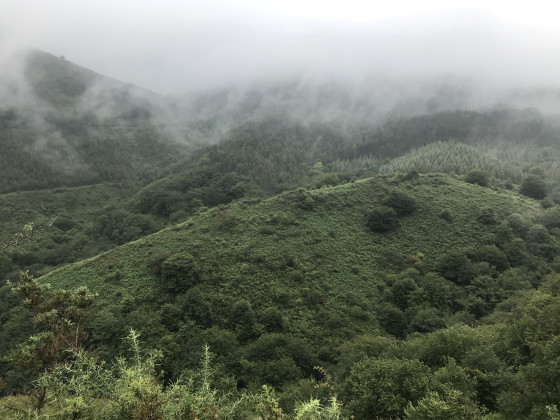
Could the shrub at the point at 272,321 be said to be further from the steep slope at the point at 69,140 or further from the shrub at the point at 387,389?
the steep slope at the point at 69,140

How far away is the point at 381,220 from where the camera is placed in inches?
2309

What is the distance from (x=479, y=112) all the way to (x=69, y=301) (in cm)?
20086

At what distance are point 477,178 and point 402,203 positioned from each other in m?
29.0

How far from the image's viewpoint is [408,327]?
127 ft

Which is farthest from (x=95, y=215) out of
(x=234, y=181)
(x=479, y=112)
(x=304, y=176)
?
(x=479, y=112)

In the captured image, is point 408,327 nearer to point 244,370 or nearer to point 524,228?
point 244,370

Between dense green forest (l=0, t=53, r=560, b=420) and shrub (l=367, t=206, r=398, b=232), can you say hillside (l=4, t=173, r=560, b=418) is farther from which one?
shrub (l=367, t=206, r=398, b=232)

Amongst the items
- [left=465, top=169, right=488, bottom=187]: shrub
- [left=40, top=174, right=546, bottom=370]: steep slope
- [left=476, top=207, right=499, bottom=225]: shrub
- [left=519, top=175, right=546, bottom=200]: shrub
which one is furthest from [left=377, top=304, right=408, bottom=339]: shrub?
[left=519, top=175, right=546, bottom=200]: shrub

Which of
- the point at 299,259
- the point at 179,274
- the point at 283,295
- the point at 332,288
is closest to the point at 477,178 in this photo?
the point at 299,259

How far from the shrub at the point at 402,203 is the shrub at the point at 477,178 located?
81.0 ft

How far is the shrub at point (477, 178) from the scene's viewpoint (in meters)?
76.6

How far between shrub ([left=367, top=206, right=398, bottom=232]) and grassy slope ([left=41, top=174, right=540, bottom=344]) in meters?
1.55

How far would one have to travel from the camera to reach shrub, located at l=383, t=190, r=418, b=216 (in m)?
62.6

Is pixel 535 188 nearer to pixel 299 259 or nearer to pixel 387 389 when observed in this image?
pixel 299 259
